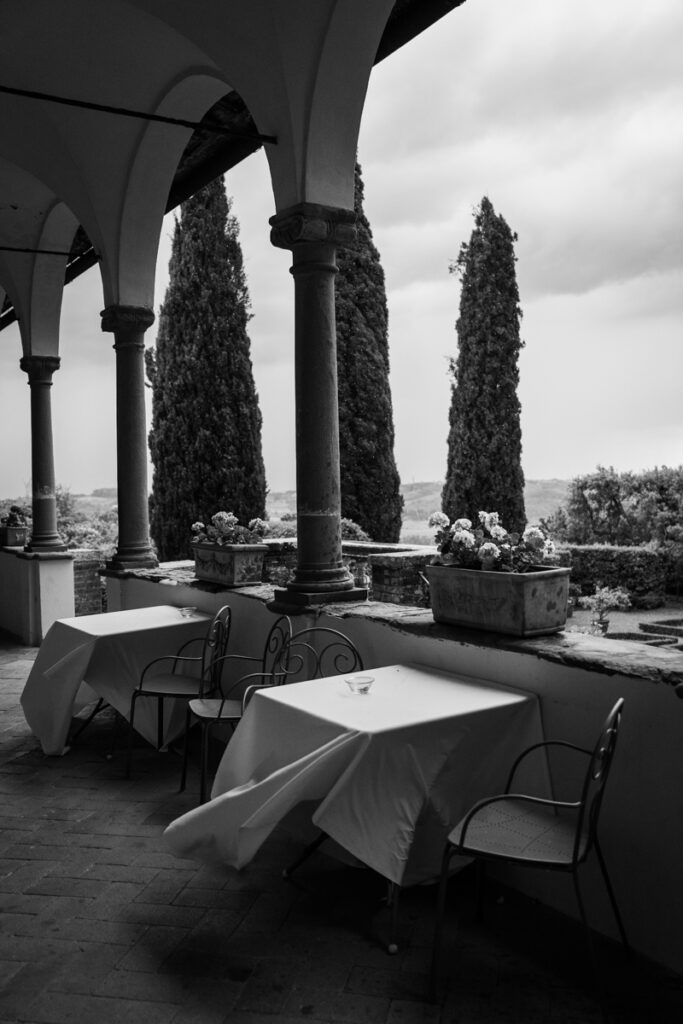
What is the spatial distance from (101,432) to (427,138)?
748 centimetres

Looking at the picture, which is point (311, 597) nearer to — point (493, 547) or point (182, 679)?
point (182, 679)

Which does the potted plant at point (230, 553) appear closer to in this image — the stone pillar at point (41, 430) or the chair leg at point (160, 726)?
the chair leg at point (160, 726)

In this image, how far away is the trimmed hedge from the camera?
41.6 feet

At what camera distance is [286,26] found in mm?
3799

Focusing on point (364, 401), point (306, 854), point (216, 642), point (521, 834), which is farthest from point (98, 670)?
point (364, 401)

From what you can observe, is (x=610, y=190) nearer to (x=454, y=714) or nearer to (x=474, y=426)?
(x=474, y=426)

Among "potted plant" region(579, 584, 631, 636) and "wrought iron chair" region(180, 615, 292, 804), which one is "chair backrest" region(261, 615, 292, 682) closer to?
"wrought iron chair" region(180, 615, 292, 804)

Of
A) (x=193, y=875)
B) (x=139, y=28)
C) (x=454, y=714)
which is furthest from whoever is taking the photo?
(x=139, y=28)

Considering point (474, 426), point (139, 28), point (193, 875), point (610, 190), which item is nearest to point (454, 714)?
point (193, 875)

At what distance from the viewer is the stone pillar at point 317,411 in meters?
4.00

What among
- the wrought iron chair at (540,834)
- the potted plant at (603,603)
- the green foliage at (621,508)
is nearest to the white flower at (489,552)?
the wrought iron chair at (540,834)

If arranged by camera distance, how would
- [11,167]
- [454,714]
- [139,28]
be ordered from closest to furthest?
[454,714], [139,28], [11,167]

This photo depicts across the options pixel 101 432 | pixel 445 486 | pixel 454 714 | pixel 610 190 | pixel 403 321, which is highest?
pixel 610 190

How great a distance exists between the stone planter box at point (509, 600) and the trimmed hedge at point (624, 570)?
9800mm
